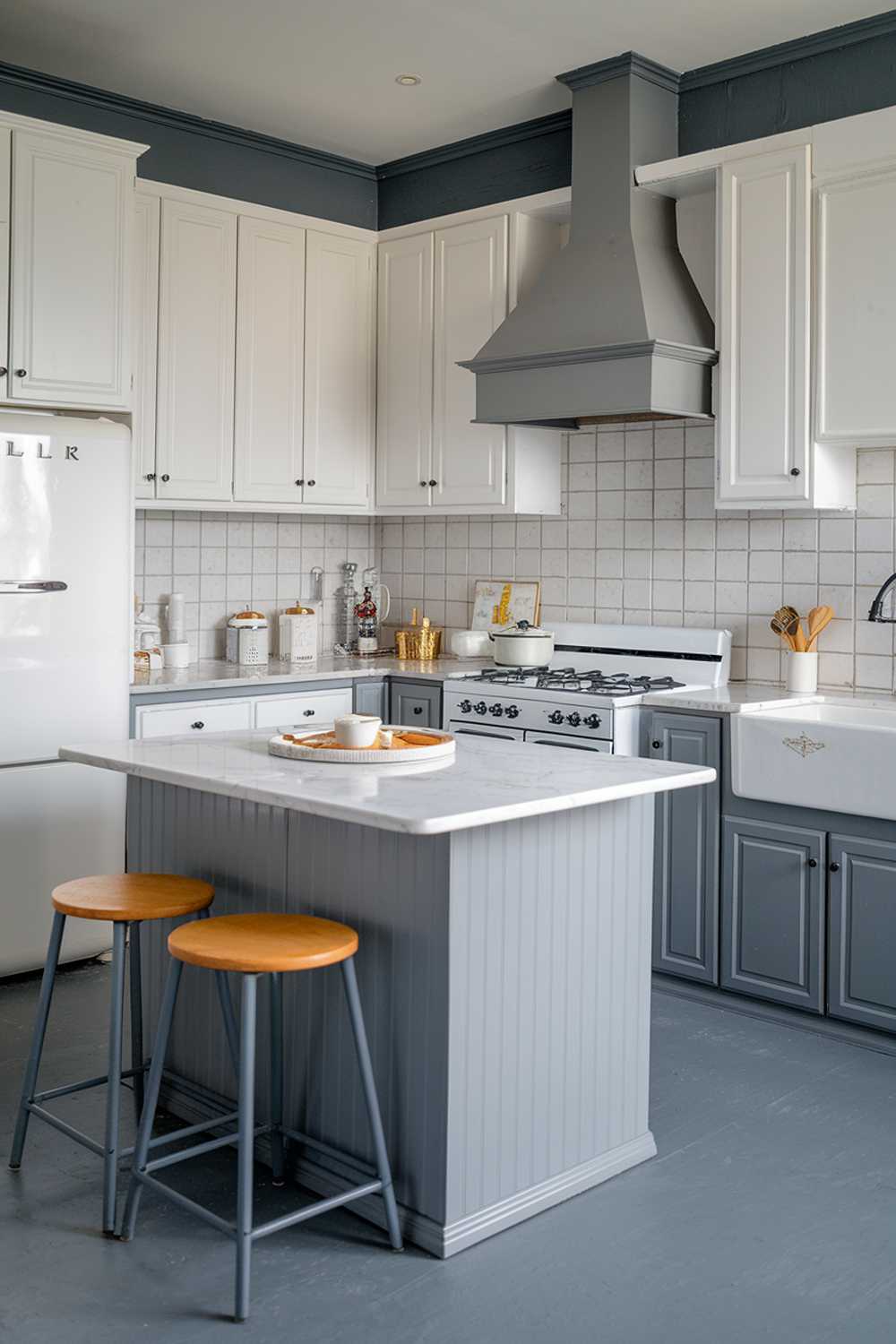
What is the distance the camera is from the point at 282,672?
4840mm

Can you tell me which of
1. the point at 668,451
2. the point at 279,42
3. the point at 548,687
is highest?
the point at 279,42

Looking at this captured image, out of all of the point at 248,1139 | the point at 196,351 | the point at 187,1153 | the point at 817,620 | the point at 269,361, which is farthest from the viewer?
the point at 269,361

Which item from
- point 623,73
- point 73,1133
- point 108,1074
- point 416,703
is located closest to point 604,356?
point 623,73

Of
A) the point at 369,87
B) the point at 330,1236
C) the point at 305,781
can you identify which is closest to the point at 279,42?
the point at 369,87

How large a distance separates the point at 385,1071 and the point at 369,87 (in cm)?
341

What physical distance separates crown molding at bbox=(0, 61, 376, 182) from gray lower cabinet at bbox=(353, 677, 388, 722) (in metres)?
2.09

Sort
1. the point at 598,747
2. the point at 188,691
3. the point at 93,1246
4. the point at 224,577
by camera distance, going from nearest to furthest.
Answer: the point at 93,1246 → the point at 598,747 → the point at 188,691 → the point at 224,577

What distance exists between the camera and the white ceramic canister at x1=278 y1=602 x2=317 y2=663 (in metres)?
5.25

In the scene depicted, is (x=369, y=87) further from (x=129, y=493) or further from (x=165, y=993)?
(x=165, y=993)

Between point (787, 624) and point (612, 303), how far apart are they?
120 cm

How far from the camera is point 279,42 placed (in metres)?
4.15

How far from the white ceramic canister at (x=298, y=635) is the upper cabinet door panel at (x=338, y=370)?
462 millimetres

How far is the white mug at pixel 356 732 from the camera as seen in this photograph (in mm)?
2881

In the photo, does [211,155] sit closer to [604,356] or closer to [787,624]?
[604,356]
